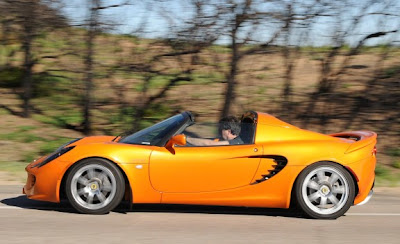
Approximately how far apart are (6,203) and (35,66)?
22.9 feet

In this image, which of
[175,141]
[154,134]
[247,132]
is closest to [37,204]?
[154,134]

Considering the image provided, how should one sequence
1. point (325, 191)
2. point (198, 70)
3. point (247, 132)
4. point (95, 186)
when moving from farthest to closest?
point (198, 70) → point (247, 132) → point (325, 191) → point (95, 186)

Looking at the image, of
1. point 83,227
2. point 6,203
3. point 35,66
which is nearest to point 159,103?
point 35,66

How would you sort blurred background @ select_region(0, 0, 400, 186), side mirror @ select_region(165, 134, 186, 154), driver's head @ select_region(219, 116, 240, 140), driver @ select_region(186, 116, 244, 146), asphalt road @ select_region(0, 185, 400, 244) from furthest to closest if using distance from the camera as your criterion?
blurred background @ select_region(0, 0, 400, 186)
driver's head @ select_region(219, 116, 240, 140)
driver @ select_region(186, 116, 244, 146)
side mirror @ select_region(165, 134, 186, 154)
asphalt road @ select_region(0, 185, 400, 244)

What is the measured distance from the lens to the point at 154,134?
6.52 m

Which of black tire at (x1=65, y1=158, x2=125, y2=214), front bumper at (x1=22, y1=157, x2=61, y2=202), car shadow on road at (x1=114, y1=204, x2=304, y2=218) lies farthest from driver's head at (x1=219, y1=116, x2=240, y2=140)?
front bumper at (x1=22, y1=157, x2=61, y2=202)

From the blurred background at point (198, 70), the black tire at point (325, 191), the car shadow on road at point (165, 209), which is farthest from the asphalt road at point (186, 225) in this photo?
the blurred background at point (198, 70)

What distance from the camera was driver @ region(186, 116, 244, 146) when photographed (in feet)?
21.0

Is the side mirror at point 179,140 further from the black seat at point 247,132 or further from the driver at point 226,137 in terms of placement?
the black seat at point 247,132

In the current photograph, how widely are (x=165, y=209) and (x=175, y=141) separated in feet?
2.84

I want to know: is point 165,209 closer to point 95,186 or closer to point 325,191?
point 95,186

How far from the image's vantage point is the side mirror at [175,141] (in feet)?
20.1

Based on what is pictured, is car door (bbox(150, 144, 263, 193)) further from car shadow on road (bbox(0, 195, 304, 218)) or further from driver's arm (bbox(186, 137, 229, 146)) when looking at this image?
car shadow on road (bbox(0, 195, 304, 218))

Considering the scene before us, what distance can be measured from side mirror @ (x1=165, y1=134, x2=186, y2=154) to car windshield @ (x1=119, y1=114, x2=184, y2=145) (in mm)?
166
